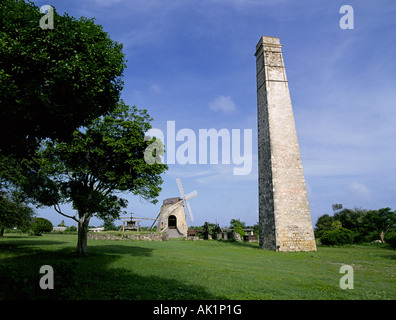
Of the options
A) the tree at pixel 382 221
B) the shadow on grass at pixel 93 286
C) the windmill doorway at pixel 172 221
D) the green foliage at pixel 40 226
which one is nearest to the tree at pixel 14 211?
the shadow on grass at pixel 93 286

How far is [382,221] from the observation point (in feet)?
90.7

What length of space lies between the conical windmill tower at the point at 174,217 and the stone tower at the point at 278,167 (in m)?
27.9

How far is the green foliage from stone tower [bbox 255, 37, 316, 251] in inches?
1452

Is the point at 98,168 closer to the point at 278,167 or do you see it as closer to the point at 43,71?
the point at 43,71

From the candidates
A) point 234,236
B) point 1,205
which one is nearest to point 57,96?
point 1,205

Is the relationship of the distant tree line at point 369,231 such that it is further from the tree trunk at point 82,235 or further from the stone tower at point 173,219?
the stone tower at point 173,219

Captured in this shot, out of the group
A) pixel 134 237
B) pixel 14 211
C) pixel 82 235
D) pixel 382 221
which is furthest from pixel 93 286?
pixel 382 221

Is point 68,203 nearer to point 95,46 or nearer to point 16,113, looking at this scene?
point 16,113

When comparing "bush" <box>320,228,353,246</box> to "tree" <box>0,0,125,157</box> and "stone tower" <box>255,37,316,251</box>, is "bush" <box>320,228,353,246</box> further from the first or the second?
"tree" <box>0,0,125,157</box>

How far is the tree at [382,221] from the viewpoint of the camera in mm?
27375

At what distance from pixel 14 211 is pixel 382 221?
126 feet

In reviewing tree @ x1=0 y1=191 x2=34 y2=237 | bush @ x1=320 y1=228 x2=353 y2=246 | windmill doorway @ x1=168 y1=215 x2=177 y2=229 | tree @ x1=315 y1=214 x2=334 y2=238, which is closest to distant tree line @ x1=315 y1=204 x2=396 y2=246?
bush @ x1=320 y1=228 x2=353 y2=246

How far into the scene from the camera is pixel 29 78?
8227mm
